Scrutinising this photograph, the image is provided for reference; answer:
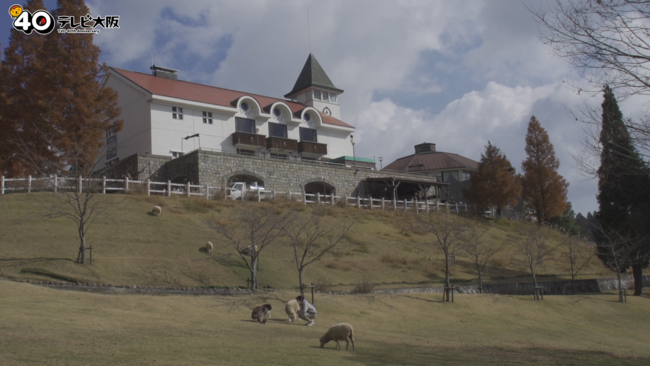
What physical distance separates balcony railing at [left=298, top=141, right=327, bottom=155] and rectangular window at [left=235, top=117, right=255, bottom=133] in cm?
445

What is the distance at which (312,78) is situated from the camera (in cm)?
5412

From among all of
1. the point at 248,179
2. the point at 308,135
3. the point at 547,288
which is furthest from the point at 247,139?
the point at 547,288

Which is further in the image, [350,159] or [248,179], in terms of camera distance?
[350,159]

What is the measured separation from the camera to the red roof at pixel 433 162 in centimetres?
5616

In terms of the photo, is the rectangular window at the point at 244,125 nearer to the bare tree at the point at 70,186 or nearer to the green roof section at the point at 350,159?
the green roof section at the point at 350,159

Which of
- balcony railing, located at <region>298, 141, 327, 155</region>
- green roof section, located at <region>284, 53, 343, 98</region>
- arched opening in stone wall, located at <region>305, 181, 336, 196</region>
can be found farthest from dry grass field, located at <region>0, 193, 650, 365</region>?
green roof section, located at <region>284, 53, 343, 98</region>

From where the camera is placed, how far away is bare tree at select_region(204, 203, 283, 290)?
18.8 m

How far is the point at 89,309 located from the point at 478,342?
31.5 feet

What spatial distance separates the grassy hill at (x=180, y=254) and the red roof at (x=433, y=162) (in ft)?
78.4

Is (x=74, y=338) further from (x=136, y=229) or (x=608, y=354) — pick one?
(x=136, y=229)

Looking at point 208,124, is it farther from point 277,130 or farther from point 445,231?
point 445,231

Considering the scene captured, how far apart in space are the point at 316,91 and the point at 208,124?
17462 mm

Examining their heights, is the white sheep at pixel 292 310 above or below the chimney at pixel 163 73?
below

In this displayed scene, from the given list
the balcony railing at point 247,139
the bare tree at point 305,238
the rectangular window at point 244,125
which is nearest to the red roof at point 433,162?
the balcony railing at point 247,139
